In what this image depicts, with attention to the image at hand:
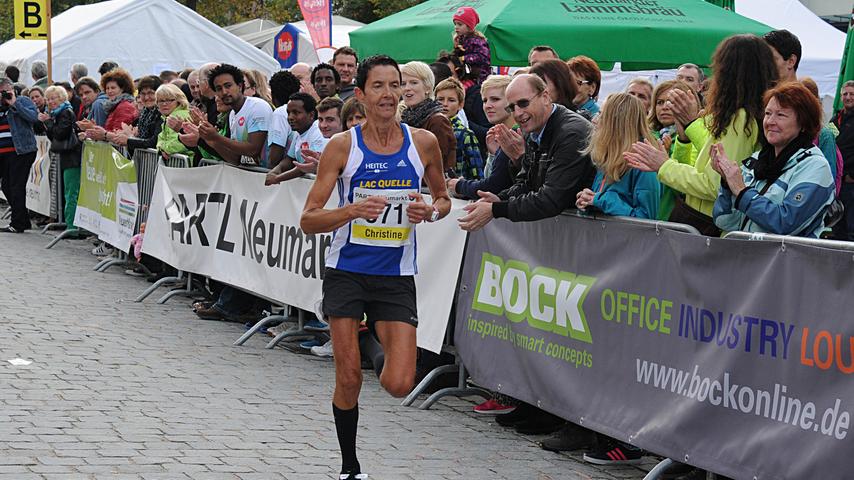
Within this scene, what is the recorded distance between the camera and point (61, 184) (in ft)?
57.8

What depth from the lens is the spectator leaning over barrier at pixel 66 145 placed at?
54.7 feet

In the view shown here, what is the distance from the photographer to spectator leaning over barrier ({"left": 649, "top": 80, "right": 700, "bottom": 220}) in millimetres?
6926

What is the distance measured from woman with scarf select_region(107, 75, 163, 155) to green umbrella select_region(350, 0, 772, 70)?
9.97ft

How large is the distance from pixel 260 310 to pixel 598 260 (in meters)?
5.45

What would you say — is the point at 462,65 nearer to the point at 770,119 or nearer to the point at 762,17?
the point at 770,119

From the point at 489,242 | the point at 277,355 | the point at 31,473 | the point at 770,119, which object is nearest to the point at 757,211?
the point at 770,119

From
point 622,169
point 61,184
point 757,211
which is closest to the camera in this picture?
point 757,211

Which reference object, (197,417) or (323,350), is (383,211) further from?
(323,350)

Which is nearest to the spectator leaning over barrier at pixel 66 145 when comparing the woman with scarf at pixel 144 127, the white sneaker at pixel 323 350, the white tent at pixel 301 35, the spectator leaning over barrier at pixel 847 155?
the woman with scarf at pixel 144 127

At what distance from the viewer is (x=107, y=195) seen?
586 inches

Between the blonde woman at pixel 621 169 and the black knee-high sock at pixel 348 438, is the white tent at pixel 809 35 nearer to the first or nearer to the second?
the blonde woman at pixel 621 169

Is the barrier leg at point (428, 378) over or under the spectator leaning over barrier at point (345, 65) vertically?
under

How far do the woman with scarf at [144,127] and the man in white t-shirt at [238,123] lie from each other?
249cm

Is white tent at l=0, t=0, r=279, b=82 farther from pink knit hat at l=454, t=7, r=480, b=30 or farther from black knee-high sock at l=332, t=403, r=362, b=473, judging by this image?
black knee-high sock at l=332, t=403, r=362, b=473
